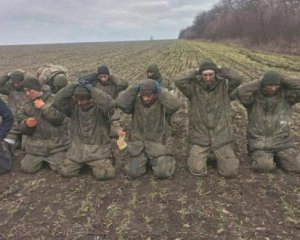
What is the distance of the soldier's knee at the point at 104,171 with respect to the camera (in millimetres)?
6957

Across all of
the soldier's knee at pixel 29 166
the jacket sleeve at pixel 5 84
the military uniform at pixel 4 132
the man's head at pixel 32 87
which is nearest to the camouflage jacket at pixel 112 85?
the jacket sleeve at pixel 5 84

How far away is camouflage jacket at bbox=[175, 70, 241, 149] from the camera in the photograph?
24.0 ft

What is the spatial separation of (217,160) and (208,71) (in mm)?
1310

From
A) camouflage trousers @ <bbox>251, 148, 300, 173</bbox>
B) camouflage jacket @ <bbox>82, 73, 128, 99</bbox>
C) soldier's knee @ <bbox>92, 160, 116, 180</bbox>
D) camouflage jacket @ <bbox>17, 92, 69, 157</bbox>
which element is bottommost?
soldier's knee @ <bbox>92, 160, 116, 180</bbox>

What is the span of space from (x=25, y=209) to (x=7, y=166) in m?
1.57

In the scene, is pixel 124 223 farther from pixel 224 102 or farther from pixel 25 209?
pixel 224 102

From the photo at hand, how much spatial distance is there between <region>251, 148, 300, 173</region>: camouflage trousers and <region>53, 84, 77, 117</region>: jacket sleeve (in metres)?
2.85

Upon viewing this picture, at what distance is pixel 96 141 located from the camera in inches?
288

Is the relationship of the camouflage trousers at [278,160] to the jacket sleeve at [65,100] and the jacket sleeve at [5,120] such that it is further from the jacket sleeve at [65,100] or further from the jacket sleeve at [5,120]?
the jacket sleeve at [5,120]

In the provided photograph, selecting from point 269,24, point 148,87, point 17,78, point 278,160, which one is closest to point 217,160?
point 278,160

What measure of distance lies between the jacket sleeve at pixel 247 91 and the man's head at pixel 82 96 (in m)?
2.21

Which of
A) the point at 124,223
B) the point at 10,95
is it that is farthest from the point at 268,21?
the point at 124,223

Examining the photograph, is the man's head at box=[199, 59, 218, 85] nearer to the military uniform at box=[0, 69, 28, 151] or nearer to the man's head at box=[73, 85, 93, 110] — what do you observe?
the man's head at box=[73, 85, 93, 110]

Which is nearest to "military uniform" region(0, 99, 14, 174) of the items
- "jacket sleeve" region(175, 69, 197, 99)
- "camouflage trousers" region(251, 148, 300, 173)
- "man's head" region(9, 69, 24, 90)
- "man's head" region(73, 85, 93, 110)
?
"man's head" region(73, 85, 93, 110)
